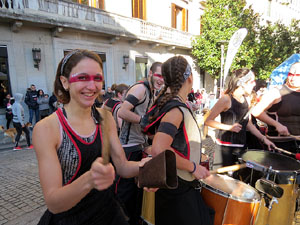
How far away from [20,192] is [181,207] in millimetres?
3634

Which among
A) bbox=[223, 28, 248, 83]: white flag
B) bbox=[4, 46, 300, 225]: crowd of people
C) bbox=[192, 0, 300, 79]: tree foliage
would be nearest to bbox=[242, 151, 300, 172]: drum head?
bbox=[4, 46, 300, 225]: crowd of people

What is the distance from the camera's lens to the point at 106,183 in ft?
3.17

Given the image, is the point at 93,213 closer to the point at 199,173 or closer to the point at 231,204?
the point at 199,173

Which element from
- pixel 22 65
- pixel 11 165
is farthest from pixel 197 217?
pixel 22 65

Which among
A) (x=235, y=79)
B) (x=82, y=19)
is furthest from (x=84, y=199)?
(x=82, y=19)

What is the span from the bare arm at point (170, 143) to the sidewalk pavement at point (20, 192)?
2676mm

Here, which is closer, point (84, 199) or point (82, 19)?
point (84, 199)

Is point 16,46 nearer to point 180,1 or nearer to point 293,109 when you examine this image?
point 293,109

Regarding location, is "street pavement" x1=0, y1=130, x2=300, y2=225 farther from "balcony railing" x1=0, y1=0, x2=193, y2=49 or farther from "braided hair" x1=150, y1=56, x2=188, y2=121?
"balcony railing" x1=0, y1=0, x2=193, y2=49

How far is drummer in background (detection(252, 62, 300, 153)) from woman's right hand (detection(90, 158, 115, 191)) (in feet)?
9.02

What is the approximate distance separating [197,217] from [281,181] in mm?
1144

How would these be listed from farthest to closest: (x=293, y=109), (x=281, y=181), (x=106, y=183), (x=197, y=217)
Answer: (x=293, y=109) < (x=281, y=181) < (x=197, y=217) < (x=106, y=183)

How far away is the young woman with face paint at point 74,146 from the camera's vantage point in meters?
1.18

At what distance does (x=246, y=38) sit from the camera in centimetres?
1661
